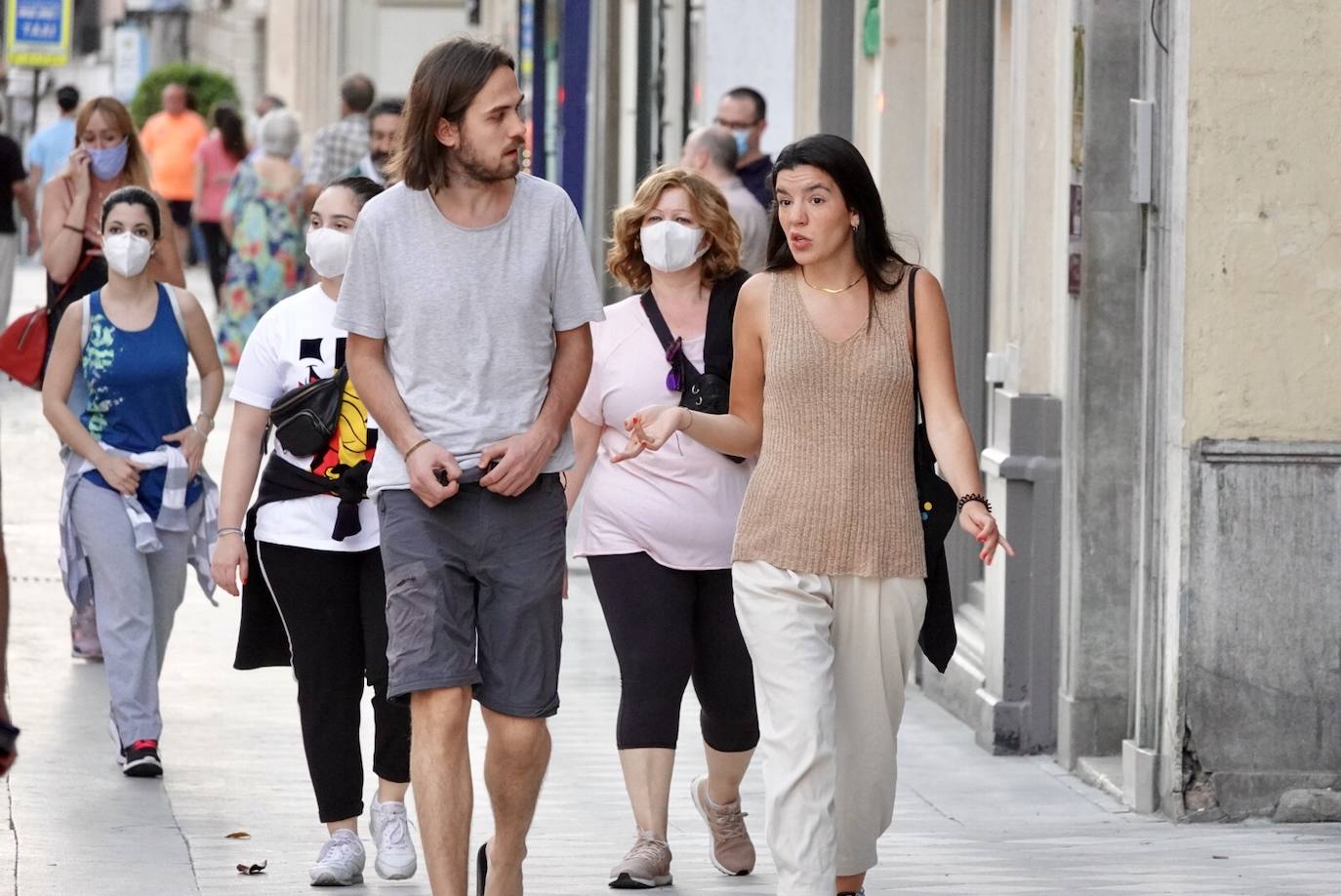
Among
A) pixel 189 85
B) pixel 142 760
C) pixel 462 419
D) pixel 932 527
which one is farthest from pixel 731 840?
pixel 189 85

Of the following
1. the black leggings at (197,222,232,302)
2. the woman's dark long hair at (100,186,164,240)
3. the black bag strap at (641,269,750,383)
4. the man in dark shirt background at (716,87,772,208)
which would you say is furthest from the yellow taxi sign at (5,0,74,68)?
the black bag strap at (641,269,750,383)

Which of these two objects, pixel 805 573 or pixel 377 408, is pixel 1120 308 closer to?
pixel 805 573

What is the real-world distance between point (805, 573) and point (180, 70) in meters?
33.4

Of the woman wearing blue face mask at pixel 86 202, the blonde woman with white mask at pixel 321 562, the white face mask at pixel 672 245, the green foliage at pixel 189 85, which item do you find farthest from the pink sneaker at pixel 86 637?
the green foliage at pixel 189 85

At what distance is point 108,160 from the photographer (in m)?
10.3

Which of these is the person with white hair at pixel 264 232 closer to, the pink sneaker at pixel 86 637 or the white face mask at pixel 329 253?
the pink sneaker at pixel 86 637

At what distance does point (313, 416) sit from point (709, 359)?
3.21 ft

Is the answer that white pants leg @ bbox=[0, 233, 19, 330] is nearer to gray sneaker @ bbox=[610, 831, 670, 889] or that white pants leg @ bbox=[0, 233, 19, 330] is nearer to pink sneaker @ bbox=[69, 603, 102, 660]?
pink sneaker @ bbox=[69, 603, 102, 660]

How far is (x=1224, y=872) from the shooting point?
6.67 m

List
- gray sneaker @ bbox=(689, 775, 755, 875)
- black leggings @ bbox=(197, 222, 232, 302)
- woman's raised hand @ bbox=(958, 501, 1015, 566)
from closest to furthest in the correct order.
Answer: woman's raised hand @ bbox=(958, 501, 1015, 566)
gray sneaker @ bbox=(689, 775, 755, 875)
black leggings @ bbox=(197, 222, 232, 302)

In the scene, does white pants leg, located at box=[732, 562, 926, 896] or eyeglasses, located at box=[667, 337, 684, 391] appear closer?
Result: white pants leg, located at box=[732, 562, 926, 896]

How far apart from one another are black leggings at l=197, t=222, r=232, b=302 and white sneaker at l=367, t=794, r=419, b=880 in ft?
58.7

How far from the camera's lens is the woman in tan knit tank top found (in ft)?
18.4

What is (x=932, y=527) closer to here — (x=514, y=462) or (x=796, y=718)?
(x=796, y=718)
